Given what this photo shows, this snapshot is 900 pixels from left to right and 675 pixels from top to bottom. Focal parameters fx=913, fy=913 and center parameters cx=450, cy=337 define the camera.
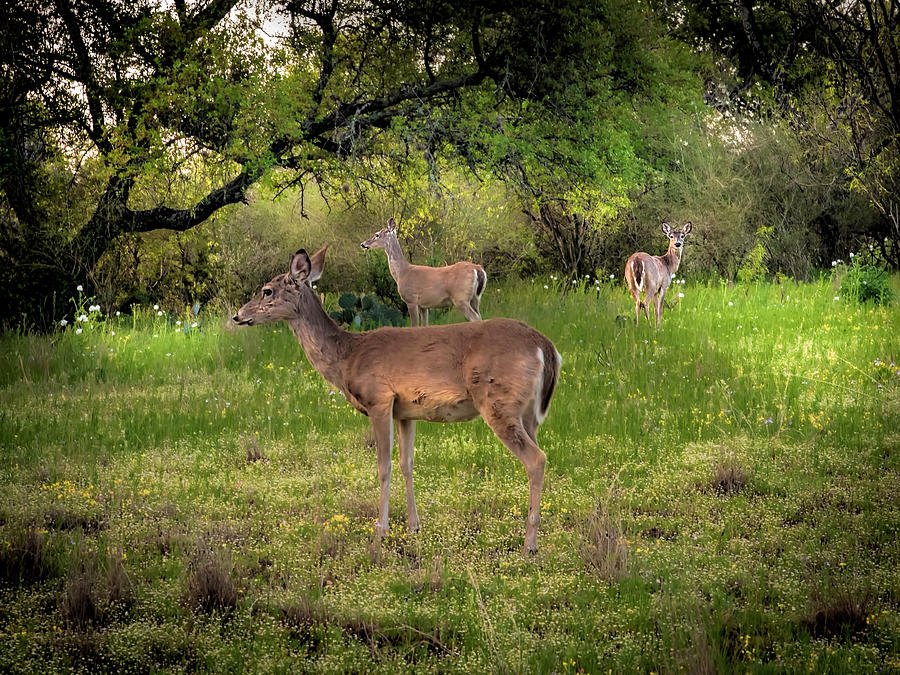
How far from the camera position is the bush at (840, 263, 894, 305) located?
1345cm

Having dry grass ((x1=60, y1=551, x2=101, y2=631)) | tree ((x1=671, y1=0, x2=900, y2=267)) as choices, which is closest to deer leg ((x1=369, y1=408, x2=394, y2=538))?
dry grass ((x1=60, y1=551, x2=101, y2=631))

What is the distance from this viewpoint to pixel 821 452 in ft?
23.5

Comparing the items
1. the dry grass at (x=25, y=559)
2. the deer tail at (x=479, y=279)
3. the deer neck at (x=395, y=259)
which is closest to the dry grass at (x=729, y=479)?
the dry grass at (x=25, y=559)

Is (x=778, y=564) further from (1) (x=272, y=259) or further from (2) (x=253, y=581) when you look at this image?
(1) (x=272, y=259)

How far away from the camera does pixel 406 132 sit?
529 inches

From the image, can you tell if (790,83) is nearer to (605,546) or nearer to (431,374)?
(431,374)

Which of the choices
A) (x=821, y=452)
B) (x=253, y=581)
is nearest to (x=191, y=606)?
(x=253, y=581)

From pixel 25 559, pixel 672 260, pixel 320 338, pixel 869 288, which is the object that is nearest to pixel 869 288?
pixel 869 288

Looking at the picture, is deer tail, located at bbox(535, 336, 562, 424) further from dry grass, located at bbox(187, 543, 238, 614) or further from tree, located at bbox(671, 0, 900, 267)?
tree, located at bbox(671, 0, 900, 267)

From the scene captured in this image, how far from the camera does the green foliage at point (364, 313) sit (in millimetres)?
13109

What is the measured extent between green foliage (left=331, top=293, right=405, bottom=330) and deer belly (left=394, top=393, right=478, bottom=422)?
7419mm

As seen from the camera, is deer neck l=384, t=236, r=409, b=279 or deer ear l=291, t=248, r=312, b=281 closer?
deer ear l=291, t=248, r=312, b=281

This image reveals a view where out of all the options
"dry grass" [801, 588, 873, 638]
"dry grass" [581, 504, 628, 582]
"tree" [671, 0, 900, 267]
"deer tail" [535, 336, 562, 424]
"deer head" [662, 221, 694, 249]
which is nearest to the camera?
"dry grass" [801, 588, 873, 638]

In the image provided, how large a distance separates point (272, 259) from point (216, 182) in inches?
203
